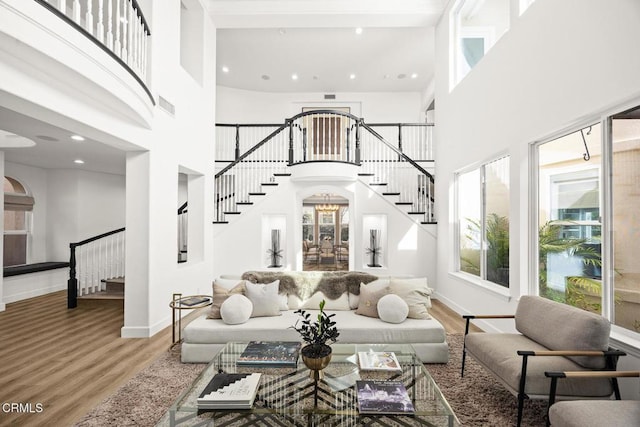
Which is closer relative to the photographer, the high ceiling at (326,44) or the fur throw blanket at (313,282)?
the fur throw blanket at (313,282)

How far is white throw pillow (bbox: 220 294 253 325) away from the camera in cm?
322

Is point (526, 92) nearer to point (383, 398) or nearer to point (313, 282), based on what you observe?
point (313, 282)

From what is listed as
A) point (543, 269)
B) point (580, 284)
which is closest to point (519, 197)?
point (543, 269)

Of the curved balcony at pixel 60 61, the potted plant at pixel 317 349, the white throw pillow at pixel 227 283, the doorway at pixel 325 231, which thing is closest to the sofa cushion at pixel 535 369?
the potted plant at pixel 317 349

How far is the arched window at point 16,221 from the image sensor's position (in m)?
6.09

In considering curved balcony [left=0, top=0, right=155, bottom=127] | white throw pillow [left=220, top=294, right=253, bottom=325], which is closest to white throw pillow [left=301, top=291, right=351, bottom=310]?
white throw pillow [left=220, top=294, right=253, bottom=325]

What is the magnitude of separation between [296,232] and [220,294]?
11.2 ft

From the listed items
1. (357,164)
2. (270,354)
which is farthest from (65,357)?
(357,164)

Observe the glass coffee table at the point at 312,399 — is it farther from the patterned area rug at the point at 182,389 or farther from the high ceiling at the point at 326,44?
the high ceiling at the point at 326,44

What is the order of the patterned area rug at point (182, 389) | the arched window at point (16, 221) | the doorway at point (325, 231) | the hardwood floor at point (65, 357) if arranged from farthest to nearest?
the doorway at point (325, 231) → the arched window at point (16, 221) → the hardwood floor at point (65, 357) → the patterned area rug at point (182, 389)

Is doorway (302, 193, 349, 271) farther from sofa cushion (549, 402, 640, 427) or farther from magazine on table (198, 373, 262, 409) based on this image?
sofa cushion (549, 402, 640, 427)

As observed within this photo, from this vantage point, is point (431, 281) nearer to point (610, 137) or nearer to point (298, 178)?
point (298, 178)

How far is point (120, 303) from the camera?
5.59 metres

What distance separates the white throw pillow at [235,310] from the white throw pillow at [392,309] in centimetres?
139
